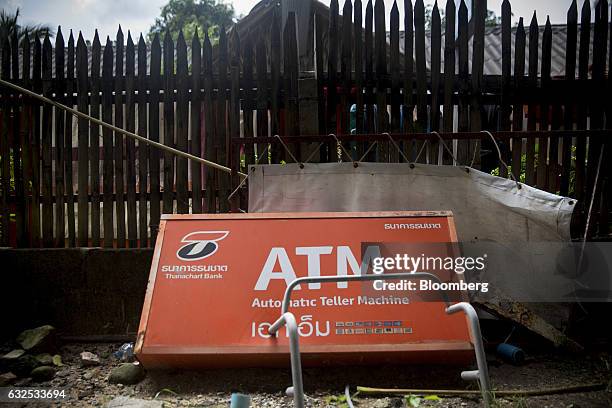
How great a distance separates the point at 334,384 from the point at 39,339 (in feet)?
8.30

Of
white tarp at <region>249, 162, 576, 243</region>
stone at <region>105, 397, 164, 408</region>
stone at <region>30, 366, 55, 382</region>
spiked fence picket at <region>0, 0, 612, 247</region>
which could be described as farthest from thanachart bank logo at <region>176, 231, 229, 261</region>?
stone at <region>30, 366, 55, 382</region>

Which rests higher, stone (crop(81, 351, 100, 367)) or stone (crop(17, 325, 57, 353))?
stone (crop(17, 325, 57, 353))

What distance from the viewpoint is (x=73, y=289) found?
4926 mm

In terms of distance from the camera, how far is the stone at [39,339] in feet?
14.4

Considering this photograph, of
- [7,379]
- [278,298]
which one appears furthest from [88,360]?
[278,298]

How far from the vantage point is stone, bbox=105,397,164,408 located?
327cm

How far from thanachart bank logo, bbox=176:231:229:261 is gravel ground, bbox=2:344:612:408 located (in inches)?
32.3

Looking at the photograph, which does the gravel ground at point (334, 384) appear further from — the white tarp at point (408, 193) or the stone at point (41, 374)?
the white tarp at point (408, 193)

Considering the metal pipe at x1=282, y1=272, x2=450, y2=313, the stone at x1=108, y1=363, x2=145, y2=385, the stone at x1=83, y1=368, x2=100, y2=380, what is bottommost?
the stone at x1=83, y1=368, x2=100, y2=380

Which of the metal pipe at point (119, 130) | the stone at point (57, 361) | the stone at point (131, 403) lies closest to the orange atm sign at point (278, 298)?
the stone at point (131, 403)

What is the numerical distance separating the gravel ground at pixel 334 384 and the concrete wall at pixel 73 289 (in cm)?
97

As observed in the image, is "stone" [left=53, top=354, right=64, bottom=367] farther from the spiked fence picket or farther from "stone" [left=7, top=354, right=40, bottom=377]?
the spiked fence picket

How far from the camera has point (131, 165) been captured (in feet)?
16.7

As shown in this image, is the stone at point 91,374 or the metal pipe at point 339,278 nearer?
the metal pipe at point 339,278
